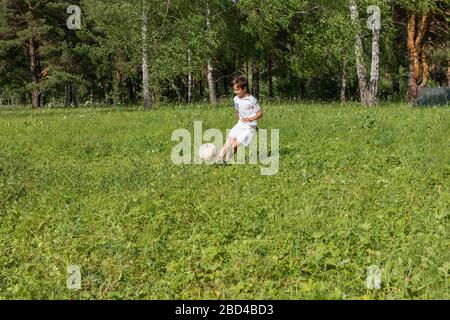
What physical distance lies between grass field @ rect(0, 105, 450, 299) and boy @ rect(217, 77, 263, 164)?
2.59ft

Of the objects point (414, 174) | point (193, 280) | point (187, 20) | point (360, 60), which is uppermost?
point (187, 20)

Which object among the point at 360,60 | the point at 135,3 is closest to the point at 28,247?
the point at 360,60

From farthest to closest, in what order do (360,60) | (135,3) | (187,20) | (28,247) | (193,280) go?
(187,20) → (135,3) → (360,60) → (28,247) → (193,280)

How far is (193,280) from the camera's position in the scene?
5531 mm

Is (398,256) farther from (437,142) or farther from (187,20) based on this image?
(187,20)

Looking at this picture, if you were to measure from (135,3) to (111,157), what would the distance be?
16115mm

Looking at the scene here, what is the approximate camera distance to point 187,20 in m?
28.9

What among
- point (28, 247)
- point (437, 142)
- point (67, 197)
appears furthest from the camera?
point (437, 142)

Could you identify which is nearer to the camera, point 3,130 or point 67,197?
point 67,197

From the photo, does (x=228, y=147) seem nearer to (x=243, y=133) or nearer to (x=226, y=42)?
(x=243, y=133)

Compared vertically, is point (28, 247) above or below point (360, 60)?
below

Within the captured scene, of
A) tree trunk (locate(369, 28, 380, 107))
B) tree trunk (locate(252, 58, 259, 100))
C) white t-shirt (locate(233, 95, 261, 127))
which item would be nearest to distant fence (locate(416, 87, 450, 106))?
tree trunk (locate(369, 28, 380, 107))

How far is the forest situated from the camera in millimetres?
25984

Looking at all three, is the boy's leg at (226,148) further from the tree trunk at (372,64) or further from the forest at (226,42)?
the forest at (226,42)
